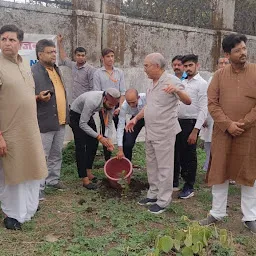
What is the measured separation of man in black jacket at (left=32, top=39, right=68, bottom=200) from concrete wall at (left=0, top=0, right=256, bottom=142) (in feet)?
5.81

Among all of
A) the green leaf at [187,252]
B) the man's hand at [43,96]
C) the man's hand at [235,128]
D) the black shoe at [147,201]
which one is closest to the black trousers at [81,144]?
the man's hand at [43,96]

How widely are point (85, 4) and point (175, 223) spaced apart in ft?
14.3

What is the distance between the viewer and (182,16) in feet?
28.0

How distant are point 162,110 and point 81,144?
4.89 ft

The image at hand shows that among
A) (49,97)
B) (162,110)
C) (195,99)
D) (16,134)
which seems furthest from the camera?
(195,99)

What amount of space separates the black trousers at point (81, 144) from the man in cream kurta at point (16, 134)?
50.4 inches

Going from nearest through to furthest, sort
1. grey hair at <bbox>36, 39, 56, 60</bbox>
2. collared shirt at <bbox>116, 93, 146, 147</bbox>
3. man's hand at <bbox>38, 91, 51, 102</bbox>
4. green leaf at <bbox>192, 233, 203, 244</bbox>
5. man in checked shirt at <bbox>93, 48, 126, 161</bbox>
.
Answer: green leaf at <bbox>192, 233, 203, 244</bbox> → man's hand at <bbox>38, 91, 51, 102</bbox> → grey hair at <bbox>36, 39, 56, 60</bbox> → collared shirt at <bbox>116, 93, 146, 147</bbox> → man in checked shirt at <bbox>93, 48, 126, 161</bbox>

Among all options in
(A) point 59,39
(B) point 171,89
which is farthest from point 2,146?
(A) point 59,39

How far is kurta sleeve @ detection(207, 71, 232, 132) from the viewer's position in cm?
393

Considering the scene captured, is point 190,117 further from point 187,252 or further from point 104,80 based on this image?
point 187,252

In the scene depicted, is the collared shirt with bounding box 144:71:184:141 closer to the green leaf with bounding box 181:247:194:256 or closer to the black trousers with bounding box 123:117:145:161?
the black trousers with bounding box 123:117:145:161

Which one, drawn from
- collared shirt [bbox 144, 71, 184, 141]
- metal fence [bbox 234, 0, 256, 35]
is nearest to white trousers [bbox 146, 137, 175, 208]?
collared shirt [bbox 144, 71, 184, 141]

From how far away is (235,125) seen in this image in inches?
152

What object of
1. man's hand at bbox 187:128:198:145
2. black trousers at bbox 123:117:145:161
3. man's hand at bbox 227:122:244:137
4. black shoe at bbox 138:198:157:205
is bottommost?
black shoe at bbox 138:198:157:205
